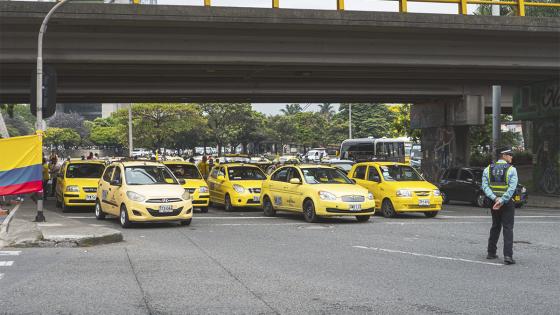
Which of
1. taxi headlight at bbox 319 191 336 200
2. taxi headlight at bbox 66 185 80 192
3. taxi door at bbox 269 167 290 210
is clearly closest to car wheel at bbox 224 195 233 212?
taxi door at bbox 269 167 290 210

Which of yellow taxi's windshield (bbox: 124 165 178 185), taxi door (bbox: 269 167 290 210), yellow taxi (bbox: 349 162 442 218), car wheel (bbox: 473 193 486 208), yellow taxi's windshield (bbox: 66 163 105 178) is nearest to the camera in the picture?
yellow taxi's windshield (bbox: 124 165 178 185)

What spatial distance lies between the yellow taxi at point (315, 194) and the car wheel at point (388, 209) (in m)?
1.42

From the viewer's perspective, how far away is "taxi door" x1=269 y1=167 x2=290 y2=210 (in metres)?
18.1

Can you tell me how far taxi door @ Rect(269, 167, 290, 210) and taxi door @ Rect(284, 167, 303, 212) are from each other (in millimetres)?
108

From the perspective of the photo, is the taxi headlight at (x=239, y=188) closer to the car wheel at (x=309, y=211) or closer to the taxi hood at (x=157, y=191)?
the car wheel at (x=309, y=211)

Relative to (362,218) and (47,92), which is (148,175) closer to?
(47,92)

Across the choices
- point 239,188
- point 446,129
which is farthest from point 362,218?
point 446,129

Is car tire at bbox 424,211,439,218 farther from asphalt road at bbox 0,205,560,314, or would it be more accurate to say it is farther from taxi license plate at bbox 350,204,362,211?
asphalt road at bbox 0,205,560,314

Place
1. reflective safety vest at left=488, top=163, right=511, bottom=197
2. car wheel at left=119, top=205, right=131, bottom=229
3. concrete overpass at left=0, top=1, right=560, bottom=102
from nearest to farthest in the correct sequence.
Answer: reflective safety vest at left=488, top=163, right=511, bottom=197
car wheel at left=119, top=205, right=131, bottom=229
concrete overpass at left=0, top=1, right=560, bottom=102

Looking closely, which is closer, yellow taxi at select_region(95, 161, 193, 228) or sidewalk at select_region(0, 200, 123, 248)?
sidewalk at select_region(0, 200, 123, 248)

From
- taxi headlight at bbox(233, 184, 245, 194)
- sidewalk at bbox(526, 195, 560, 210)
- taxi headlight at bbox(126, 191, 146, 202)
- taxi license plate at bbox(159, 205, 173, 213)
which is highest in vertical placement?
taxi headlight at bbox(126, 191, 146, 202)

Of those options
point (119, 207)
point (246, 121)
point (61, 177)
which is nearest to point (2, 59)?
point (61, 177)

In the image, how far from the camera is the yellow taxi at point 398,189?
716 inches

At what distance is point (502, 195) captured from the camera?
10.2 metres
